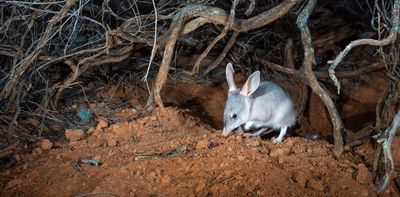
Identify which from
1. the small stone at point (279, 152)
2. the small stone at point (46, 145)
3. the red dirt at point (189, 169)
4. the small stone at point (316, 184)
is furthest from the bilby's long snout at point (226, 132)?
the small stone at point (46, 145)

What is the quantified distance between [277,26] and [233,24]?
2.16 meters

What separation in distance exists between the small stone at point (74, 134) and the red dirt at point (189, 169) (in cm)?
5

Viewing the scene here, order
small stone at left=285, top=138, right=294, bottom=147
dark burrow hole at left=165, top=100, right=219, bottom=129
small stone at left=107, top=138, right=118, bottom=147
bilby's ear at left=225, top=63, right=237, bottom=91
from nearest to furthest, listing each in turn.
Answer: small stone at left=107, top=138, right=118, bottom=147 → small stone at left=285, top=138, right=294, bottom=147 → bilby's ear at left=225, top=63, right=237, bottom=91 → dark burrow hole at left=165, top=100, right=219, bottom=129

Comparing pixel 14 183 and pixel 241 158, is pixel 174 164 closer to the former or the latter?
pixel 241 158

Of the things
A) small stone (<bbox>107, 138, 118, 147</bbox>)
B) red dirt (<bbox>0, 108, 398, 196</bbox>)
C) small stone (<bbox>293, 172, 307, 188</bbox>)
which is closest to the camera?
red dirt (<bbox>0, 108, 398, 196</bbox>)

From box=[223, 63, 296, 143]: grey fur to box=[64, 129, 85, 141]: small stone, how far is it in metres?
1.45

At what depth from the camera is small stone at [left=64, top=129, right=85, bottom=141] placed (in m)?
4.31

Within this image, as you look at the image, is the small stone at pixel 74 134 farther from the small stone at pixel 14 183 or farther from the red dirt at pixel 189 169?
the small stone at pixel 14 183

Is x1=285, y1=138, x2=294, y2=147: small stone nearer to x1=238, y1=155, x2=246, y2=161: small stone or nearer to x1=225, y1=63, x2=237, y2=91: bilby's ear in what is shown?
x1=238, y1=155, x2=246, y2=161: small stone

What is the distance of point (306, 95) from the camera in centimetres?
643

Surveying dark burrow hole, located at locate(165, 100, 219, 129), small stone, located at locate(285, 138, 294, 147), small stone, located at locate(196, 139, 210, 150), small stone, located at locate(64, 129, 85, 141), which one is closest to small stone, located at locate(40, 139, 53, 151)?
small stone, located at locate(64, 129, 85, 141)

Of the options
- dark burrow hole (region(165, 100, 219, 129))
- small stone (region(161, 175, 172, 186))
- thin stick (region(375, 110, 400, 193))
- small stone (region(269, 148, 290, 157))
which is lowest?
dark burrow hole (region(165, 100, 219, 129))

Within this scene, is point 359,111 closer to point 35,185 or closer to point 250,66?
point 250,66

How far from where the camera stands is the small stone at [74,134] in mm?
4312
